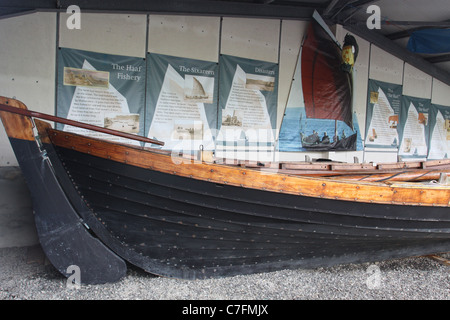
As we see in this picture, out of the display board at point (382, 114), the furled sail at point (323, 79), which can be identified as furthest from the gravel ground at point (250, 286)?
the display board at point (382, 114)

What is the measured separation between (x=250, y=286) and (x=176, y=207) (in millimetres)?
843

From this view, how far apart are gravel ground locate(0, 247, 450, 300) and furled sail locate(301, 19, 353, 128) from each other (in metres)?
2.95

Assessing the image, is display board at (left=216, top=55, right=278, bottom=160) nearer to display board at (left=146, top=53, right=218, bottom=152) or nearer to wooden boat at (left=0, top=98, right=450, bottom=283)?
display board at (left=146, top=53, right=218, bottom=152)

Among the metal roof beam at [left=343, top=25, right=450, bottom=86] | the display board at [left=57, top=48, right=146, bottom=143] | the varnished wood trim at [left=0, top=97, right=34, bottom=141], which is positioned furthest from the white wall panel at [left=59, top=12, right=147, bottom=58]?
the metal roof beam at [left=343, top=25, right=450, bottom=86]

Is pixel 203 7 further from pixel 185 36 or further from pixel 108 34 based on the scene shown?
pixel 108 34

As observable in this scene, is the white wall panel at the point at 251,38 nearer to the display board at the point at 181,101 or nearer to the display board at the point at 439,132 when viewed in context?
the display board at the point at 181,101

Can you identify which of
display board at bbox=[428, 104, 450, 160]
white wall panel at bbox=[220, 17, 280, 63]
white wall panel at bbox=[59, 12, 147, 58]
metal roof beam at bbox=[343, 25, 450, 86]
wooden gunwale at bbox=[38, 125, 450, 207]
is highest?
metal roof beam at bbox=[343, 25, 450, 86]

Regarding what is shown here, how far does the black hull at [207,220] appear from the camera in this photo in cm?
221

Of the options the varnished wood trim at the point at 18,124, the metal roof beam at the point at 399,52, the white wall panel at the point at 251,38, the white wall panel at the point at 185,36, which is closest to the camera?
the varnished wood trim at the point at 18,124

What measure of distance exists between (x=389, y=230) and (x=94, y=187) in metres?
2.31

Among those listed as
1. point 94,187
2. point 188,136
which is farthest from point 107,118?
point 94,187

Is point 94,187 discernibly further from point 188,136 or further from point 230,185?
point 188,136

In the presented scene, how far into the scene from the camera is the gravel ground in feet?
7.29

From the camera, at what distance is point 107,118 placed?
12.0ft
